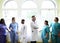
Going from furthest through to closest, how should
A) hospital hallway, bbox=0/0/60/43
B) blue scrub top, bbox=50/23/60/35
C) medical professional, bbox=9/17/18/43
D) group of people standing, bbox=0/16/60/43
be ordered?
1. hospital hallway, bbox=0/0/60/43
2. medical professional, bbox=9/17/18/43
3. blue scrub top, bbox=50/23/60/35
4. group of people standing, bbox=0/16/60/43

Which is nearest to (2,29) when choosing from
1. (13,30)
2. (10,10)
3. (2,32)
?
(2,32)

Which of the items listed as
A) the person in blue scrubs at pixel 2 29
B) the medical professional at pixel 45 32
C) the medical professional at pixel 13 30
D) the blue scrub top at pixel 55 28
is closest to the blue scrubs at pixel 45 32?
the medical professional at pixel 45 32

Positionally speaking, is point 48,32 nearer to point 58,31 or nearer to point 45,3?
point 58,31

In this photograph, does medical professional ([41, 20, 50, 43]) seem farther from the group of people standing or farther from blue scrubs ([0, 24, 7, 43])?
blue scrubs ([0, 24, 7, 43])

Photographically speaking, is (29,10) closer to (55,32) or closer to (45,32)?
(45,32)

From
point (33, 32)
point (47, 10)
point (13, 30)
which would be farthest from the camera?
point (47, 10)

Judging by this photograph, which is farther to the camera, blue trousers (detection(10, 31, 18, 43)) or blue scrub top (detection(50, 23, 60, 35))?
blue trousers (detection(10, 31, 18, 43))

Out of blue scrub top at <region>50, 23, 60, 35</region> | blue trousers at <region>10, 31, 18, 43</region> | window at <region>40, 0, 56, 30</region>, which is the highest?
window at <region>40, 0, 56, 30</region>

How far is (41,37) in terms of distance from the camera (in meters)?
6.84

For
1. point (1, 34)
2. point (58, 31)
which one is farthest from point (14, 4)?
point (58, 31)

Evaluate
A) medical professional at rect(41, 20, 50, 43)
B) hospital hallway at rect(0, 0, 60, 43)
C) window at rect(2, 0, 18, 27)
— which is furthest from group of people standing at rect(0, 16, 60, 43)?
window at rect(2, 0, 18, 27)

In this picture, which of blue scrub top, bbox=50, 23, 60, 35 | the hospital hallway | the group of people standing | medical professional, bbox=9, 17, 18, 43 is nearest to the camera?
the group of people standing

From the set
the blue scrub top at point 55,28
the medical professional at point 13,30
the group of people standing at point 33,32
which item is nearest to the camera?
the group of people standing at point 33,32

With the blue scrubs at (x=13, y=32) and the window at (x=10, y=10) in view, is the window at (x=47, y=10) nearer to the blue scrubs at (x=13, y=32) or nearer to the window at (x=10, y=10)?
the window at (x=10, y=10)
